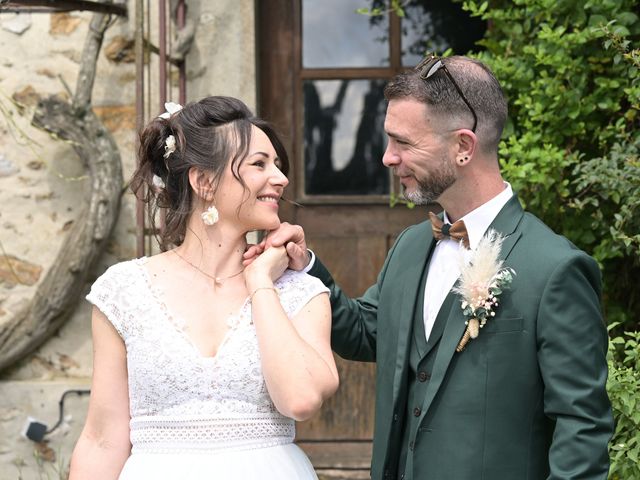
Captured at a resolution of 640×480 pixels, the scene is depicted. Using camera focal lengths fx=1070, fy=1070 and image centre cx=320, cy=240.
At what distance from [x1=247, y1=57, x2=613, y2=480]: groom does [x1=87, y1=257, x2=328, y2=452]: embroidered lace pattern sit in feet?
1.02

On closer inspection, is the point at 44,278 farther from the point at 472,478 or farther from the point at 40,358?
the point at 472,478

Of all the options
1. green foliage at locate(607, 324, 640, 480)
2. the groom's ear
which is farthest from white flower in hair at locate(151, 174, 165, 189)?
green foliage at locate(607, 324, 640, 480)

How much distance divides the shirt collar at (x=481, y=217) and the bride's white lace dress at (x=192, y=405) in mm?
501

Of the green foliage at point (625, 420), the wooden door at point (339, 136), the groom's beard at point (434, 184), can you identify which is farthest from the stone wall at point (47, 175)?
the groom's beard at point (434, 184)

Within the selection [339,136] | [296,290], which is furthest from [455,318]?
[339,136]

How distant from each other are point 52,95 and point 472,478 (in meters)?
3.17

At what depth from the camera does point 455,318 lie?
2.59 metres

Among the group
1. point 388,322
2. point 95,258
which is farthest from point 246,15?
point 388,322

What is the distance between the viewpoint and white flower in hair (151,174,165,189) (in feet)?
9.50

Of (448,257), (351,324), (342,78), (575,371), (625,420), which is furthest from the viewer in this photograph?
(342,78)

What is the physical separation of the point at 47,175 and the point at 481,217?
117 inches

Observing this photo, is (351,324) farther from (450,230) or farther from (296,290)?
(450,230)

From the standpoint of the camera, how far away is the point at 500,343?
2.51 metres

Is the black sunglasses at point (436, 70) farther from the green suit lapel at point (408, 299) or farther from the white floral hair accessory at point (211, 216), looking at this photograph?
the white floral hair accessory at point (211, 216)
